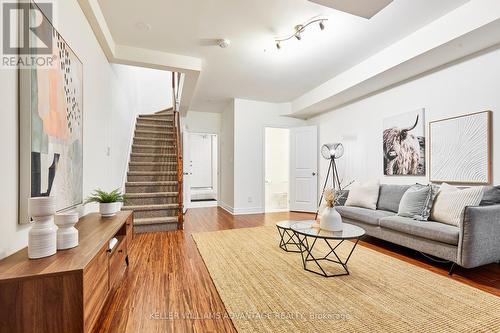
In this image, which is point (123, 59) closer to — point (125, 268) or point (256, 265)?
point (125, 268)

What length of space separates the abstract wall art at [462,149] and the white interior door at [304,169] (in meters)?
2.55

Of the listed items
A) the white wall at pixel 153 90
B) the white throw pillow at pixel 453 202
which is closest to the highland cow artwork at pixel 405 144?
the white throw pillow at pixel 453 202

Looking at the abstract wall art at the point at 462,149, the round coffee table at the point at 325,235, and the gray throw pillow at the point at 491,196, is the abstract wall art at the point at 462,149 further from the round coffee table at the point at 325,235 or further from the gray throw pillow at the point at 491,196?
the round coffee table at the point at 325,235

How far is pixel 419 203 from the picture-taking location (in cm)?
283

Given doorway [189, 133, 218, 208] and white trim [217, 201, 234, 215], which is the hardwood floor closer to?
white trim [217, 201, 234, 215]

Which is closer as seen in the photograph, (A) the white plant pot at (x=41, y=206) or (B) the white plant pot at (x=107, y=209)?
(A) the white plant pot at (x=41, y=206)

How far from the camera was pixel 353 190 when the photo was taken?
394 centimetres

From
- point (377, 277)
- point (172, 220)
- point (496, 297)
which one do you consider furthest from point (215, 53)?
point (496, 297)

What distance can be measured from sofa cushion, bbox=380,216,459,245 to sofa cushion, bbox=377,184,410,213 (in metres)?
0.51

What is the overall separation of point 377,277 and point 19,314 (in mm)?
2564

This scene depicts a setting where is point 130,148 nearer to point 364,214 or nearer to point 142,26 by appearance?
point 142,26

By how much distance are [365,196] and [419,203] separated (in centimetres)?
91

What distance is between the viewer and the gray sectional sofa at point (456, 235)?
2.11 m

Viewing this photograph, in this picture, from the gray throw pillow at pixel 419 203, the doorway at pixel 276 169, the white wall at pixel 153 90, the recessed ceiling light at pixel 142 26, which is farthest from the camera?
the doorway at pixel 276 169
